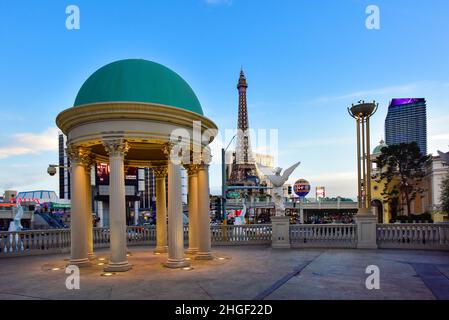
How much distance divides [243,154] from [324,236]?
13757cm

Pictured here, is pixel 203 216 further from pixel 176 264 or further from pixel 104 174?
pixel 104 174

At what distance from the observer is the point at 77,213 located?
14.7m

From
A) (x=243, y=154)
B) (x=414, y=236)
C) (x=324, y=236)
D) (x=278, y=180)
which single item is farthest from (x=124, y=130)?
(x=243, y=154)

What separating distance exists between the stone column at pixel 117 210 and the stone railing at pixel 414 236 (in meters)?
14.0

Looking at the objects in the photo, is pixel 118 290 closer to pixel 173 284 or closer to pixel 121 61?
pixel 173 284

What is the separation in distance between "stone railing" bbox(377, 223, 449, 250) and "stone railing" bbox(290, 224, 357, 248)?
152 centimetres

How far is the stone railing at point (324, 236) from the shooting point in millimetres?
20547

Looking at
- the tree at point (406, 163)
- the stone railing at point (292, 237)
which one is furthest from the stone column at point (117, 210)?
the tree at point (406, 163)

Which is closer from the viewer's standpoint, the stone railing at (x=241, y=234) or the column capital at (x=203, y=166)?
the column capital at (x=203, y=166)

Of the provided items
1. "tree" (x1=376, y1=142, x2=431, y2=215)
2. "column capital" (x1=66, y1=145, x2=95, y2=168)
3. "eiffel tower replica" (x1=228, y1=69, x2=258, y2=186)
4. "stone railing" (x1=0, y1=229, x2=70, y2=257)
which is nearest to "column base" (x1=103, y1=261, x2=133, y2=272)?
"column capital" (x1=66, y1=145, x2=95, y2=168)

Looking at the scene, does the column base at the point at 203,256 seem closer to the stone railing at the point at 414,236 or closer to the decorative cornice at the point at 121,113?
the decorative cornice at the point at 121,113

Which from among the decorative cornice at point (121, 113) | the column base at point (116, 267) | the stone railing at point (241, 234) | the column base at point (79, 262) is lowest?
the stone railing at point (241, 234)

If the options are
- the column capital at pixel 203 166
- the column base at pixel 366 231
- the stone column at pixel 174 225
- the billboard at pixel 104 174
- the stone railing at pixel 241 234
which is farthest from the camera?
the billboard at pixel 104 174
